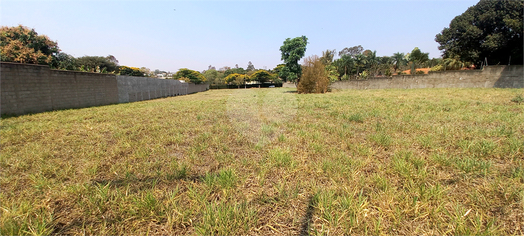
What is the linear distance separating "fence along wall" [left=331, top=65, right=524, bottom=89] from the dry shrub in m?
6.89

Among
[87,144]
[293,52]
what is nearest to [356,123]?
[87,144]

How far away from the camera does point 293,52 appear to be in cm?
1900

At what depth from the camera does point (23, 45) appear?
1930 cm

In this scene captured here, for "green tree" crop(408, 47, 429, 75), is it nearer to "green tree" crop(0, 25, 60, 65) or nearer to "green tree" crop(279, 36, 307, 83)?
"green tree" crop(279, 36, 307, 83)

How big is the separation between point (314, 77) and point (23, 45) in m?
29.0

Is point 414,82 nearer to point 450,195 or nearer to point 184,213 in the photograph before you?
point 450,195

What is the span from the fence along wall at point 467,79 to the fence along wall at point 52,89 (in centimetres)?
2226

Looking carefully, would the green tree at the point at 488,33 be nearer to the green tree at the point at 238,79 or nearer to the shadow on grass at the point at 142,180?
the shadow on grass at the point at 142,180

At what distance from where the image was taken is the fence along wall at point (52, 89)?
19.8 feet

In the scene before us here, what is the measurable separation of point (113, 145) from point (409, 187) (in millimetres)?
3716

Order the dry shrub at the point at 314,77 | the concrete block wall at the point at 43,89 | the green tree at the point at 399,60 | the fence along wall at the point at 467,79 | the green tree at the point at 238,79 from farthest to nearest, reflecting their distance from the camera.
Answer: the green tree at the point at 238,79, the green tree at the point at 399,60, the dry shrub at the point at 314,77, the fence along wall at the point at 467,79, the concrete block wall at the point at 43,89

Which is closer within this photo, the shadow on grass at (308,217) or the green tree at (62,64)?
the shadow on grass at (308,217)

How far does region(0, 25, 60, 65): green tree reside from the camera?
17.4 metres

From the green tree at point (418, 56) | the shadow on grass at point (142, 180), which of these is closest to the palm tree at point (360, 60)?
the green tree at point (418, 56)
